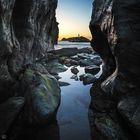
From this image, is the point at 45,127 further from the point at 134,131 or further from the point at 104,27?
the point at 104,27

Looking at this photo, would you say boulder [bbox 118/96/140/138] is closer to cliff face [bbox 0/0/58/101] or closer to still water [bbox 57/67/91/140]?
still water [bbox 57/67/91/140]

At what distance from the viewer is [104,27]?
702 inches

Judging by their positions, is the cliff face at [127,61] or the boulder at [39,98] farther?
the boulder at [39,98]

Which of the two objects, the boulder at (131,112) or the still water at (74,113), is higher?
the boulder at (131,112)

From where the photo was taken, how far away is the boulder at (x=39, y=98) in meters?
12.7

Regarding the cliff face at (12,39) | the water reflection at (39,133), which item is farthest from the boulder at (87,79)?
the water reflection at (39,133)

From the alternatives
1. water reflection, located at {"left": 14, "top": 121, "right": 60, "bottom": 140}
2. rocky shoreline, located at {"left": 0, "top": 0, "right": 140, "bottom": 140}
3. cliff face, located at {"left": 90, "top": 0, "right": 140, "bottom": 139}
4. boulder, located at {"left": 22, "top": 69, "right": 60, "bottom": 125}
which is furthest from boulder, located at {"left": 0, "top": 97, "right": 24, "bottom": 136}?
cliff face, located at {"left": 90, "top": 0, "right": 140, "bottom": 139}

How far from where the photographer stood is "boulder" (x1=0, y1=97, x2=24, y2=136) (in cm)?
1183

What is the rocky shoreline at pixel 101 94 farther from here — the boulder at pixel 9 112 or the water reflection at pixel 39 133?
the water reflection at pixel 39 133

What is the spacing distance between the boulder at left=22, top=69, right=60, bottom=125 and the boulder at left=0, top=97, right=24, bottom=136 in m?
0.41

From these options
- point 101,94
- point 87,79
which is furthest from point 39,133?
point 87,79

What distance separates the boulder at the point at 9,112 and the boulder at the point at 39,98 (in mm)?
410

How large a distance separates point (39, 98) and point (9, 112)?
1786 millimetres

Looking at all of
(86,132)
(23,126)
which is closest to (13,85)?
(23,126)
